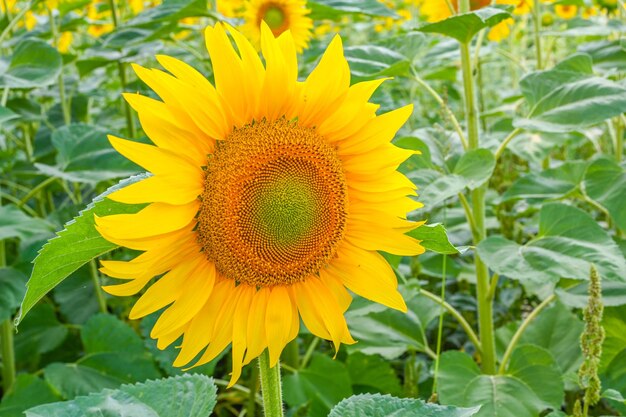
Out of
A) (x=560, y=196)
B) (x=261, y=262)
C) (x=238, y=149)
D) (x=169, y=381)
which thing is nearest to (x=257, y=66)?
(x=238, y=149)

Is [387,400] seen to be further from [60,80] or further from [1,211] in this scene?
[60,80]

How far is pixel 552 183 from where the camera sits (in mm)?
2049

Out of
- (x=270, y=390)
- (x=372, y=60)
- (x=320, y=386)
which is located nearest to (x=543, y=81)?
(x=372, y=60)

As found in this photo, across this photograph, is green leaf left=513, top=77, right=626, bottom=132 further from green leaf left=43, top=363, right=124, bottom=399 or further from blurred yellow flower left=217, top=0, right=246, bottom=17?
blurred yellow flower left=217, top=0, right=246, bottom=17

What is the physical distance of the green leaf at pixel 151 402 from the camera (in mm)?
1007

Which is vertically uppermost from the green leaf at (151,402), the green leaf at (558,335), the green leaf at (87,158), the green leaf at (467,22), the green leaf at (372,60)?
the green leaf at (467,22)

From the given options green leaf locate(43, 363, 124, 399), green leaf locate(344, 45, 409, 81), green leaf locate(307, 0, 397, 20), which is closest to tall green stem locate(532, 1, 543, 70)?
green leaf locate(307, 0, 397, 20)

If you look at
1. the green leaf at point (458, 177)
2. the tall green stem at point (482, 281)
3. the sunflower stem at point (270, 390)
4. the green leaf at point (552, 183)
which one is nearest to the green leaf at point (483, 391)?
the tall green stem at point (482, 281)

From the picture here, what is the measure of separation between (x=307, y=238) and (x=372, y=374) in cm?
102

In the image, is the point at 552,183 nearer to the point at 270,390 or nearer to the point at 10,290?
the point at 270,390

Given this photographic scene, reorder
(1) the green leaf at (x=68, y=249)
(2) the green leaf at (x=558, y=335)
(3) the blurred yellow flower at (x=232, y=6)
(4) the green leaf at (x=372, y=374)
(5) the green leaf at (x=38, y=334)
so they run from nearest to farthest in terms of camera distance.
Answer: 1. (1) the green leaf at (x=68, y=249)
2. (2) the green leaf at (x=558, y=335)
3. (4) the green leaf at (x=372, y=374)
4. (5) the green leaf at (x=38, y=334)
5. (3) the blurred yellow flower at (x=232, y=6)

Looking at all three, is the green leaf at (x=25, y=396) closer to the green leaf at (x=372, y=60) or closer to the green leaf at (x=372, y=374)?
the green leaf at (x=372, y=374)

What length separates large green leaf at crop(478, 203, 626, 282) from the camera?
154 centimetres

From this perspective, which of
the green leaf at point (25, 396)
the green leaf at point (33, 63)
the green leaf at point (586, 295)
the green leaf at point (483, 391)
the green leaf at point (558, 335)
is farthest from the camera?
the green leaf at point (33, 63)
